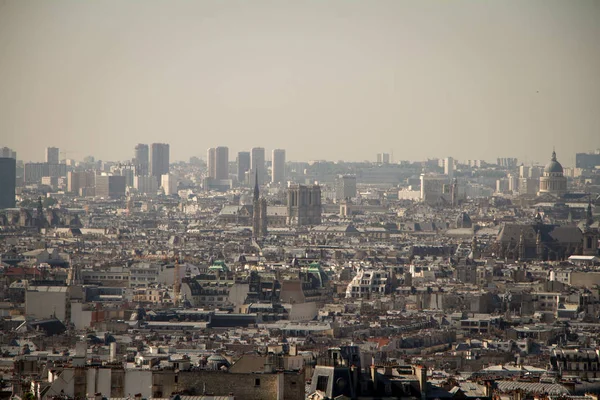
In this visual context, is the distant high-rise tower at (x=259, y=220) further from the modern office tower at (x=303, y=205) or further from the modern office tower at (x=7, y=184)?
the modern office tower at (x=7, y=184)

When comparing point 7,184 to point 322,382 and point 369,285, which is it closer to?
point 369,285

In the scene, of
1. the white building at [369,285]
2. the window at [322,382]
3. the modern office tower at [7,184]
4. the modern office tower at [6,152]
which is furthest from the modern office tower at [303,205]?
the window at [322,382]

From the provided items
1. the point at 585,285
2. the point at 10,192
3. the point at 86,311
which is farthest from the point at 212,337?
the point at 10,192

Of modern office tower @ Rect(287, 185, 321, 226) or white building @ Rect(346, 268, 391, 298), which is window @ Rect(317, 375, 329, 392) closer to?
white building @ Rect(346, 268, 391, 298)

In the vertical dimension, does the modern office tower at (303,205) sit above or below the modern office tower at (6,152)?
below

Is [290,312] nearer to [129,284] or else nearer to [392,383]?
[129,284]

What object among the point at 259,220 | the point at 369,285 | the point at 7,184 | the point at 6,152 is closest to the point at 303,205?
the point at 259,220
